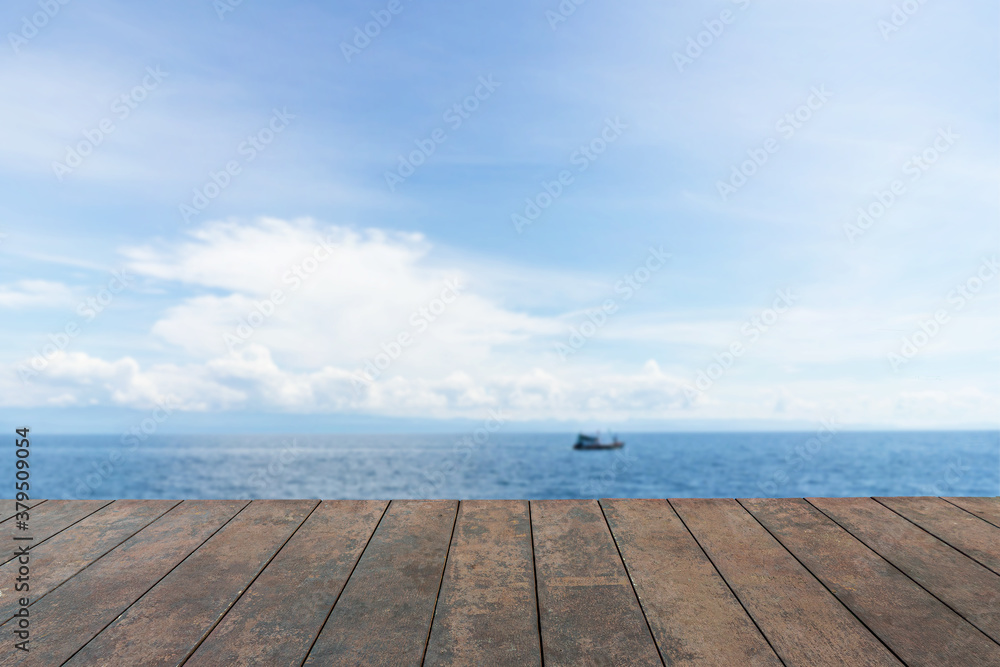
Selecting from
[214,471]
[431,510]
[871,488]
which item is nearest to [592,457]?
[871,488]

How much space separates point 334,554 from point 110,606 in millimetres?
652

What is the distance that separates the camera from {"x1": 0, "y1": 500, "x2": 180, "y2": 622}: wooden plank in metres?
1.83

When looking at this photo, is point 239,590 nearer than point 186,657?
No

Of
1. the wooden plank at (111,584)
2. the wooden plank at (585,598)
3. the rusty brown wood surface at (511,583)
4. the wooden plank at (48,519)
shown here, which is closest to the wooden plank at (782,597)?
the rusty brown wood surface at (511,583)

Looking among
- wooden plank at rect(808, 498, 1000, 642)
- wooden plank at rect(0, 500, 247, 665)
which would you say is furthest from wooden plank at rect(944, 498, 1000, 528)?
wooden plank at rect(0, 500, 247, 665)

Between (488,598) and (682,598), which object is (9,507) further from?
(682,598)

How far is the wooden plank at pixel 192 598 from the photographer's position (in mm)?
1455

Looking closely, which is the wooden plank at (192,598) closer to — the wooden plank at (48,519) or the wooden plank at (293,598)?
the wooden plank at (293,598)

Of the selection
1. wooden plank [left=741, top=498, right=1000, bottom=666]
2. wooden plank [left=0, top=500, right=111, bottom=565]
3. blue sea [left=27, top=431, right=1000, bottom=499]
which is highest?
wooden plank [left=0, top=500, right=111, bottom=565]

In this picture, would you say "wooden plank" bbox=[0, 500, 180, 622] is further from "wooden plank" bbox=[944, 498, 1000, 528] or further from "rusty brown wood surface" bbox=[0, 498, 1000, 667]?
"wooden plank" bbox=[944, 498, 1000, 528]

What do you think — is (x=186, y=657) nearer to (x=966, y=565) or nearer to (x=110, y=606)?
(x=110, y=606)

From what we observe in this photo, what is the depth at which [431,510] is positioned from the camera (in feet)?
8.22

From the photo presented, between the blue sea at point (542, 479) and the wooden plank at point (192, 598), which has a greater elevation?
the wooden plank at point (192, 598)

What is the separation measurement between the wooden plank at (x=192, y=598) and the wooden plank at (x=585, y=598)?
93 centimetres
